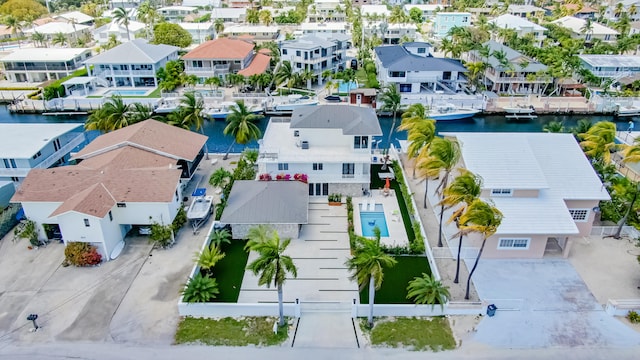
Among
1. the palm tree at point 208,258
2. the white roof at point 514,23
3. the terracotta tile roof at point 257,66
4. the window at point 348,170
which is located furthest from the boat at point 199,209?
the white roof at point 514,23

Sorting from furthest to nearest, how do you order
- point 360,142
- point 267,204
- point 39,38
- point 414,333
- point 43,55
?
1. point 39,38
2. point 43,55
3. point 360,142
4. point 267,204
5. point 414,333

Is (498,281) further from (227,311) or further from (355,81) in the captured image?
(355,81)

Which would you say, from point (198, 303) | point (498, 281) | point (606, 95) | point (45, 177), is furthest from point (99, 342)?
point (606, 95)

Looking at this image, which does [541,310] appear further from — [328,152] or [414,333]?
[328,152]

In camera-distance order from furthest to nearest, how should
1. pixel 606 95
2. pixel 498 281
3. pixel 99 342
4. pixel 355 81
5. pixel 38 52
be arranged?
pixel 38 52 → pixel 355 81 → pixel 606 95 → pixel 498 281 → pixel 99 342

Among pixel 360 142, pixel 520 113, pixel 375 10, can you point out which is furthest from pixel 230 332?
pixel 375 10
